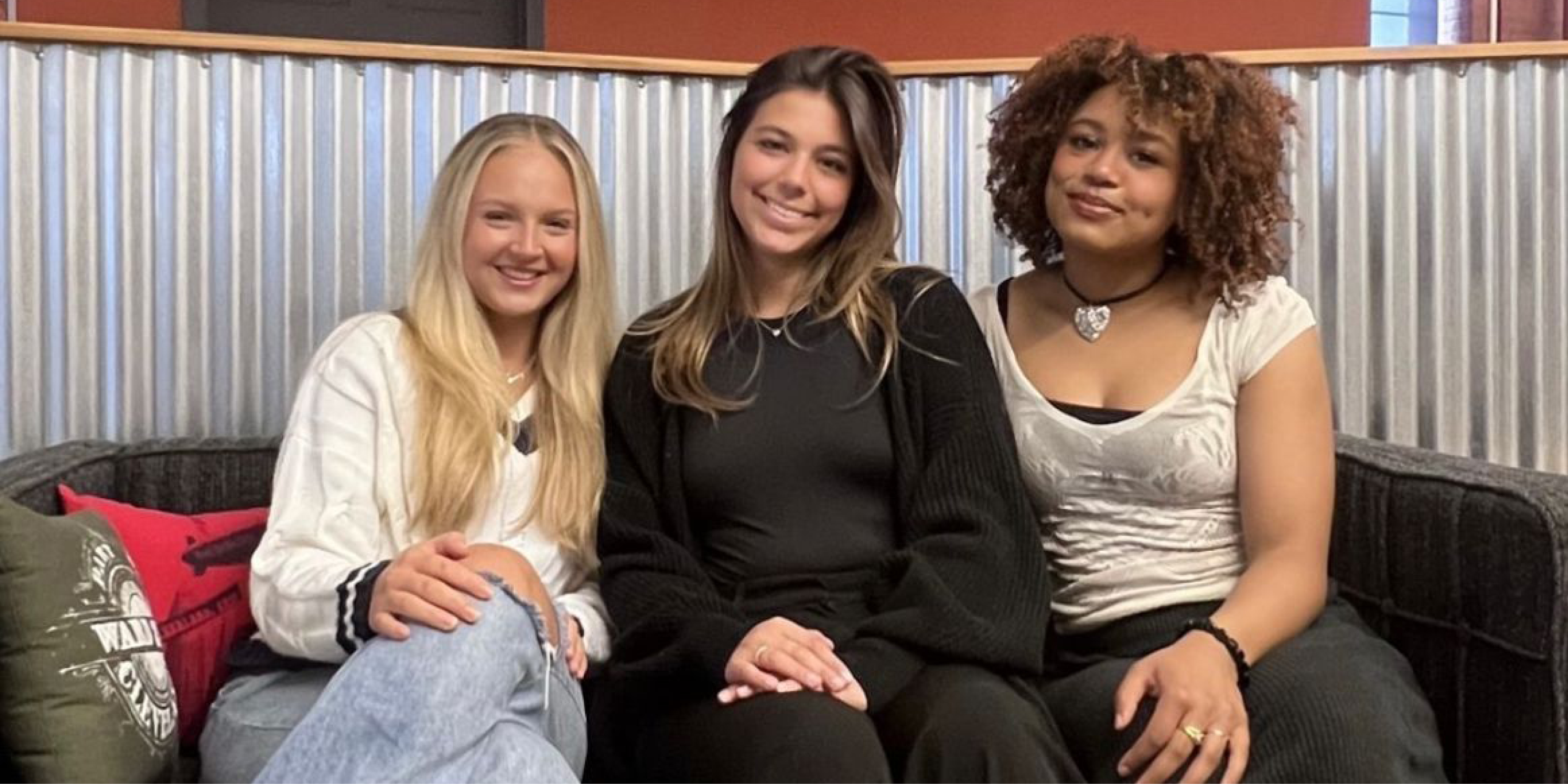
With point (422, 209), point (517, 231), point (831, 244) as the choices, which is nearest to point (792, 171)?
point (831, 244)

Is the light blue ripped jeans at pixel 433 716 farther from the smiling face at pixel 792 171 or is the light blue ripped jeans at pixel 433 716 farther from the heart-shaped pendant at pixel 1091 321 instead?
the heart-shaped pendant at pixel 1091 321

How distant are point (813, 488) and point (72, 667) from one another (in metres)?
0.74

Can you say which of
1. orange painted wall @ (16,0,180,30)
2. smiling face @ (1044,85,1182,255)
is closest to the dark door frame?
orange painted wall @ (16,0,180,30)

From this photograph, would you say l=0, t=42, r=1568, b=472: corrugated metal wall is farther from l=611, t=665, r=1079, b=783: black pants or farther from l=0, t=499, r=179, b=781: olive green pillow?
l=611, t=665, r=1079, b=783: black pants

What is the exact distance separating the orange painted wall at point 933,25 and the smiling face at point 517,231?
195 centimetres

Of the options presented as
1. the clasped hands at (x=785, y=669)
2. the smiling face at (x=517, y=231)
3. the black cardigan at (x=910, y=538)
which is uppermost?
the smiling face at (x=517, y=231)

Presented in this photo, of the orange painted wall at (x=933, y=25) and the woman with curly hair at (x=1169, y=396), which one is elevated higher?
the orange painted wall at (x=933, y=25)

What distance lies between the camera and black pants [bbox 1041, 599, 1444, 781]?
1364 mm

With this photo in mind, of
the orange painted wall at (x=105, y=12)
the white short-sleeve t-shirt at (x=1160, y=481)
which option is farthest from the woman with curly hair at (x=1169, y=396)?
the orange painted wall at (x=105, y=12)

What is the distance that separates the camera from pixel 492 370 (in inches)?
66.7

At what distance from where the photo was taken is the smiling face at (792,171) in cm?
170

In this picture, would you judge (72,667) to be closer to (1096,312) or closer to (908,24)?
(1096,312)

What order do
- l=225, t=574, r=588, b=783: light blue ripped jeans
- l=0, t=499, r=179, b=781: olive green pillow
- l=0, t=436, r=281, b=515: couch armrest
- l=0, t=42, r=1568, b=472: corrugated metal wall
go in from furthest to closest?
l=0, t=42, r=1568, b=472: corrugated metal wall
l=0, t=436, r=281, b=515: couch armrest
l=0, t=499, r=179, b=781: olive green pillow
l=225, t=574, r=588, b=783: light blue ripped jeans

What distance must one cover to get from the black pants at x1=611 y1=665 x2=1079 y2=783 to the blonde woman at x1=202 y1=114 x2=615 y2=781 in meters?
0.12
